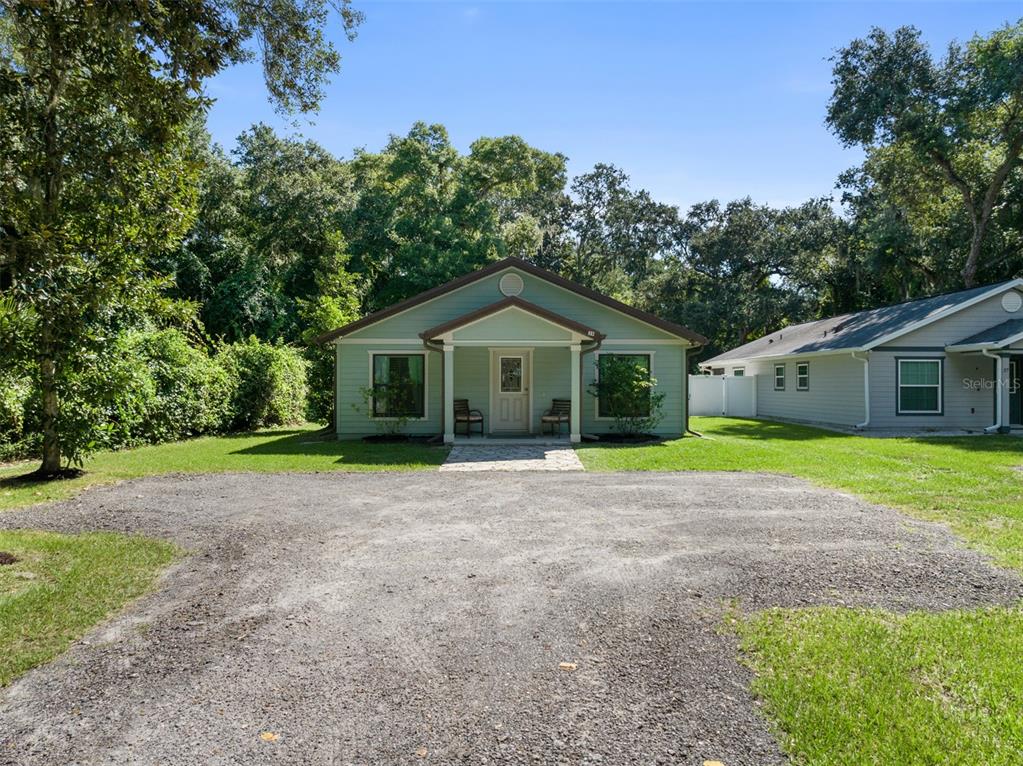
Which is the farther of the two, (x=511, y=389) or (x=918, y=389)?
(x=918, y=389)

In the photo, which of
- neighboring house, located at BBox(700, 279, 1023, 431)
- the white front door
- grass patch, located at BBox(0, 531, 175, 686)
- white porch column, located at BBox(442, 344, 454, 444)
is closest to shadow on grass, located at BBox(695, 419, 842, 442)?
neighboring house, located at BBox(700, 279, 1023, 431)

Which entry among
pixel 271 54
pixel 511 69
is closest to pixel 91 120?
pixel 271 54

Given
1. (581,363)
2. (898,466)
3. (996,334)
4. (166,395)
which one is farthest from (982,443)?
(166,395)

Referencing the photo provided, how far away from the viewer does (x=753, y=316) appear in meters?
38.7

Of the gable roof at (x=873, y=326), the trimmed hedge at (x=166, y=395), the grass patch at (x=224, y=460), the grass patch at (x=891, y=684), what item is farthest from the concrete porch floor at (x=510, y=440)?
the grass patch at (x=891, y=684)

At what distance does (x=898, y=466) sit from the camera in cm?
1083

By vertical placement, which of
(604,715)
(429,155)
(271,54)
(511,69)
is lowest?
(604,715)

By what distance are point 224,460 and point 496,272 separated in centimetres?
791

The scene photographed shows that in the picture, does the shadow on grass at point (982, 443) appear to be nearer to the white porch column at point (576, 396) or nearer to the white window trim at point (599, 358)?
the white window trim at point (599, 358)

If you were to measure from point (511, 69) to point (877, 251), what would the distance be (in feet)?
81.3

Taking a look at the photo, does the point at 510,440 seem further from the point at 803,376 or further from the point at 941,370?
the point at 941,370

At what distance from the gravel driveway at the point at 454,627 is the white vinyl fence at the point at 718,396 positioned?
18206mm

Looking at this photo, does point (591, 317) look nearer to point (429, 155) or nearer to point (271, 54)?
point (271, 54)

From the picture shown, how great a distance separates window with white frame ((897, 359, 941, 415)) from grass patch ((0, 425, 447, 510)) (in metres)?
Answer: 13.5
